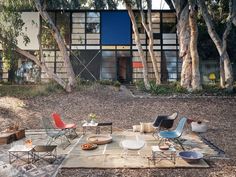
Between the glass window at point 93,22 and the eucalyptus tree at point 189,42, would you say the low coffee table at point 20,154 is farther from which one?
the glass window at point 93,22

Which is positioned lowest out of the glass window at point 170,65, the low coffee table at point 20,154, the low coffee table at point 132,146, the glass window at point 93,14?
the low coffee table at point 20,154

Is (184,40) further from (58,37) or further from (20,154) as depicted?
(20,154)

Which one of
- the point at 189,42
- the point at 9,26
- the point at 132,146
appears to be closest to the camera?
the point at 132,146

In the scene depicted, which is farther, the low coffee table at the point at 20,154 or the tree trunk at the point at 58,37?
the tree trunk at the point at 58,37

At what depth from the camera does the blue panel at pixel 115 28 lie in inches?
958

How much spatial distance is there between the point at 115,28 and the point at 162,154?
17.8 m

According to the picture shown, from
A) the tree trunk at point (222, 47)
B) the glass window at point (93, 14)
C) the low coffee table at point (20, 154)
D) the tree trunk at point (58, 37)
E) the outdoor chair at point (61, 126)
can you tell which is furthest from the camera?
the glass window at point (93, 14)

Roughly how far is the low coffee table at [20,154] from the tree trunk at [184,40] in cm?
1112

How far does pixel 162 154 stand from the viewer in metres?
7.69

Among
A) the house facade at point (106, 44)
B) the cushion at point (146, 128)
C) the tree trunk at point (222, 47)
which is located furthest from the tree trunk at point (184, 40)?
the cushion at point (146, 128)

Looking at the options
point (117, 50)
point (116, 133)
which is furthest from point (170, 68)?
point (116, 133)

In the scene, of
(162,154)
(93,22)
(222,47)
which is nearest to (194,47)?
(222,47)

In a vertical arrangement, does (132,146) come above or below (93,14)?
below

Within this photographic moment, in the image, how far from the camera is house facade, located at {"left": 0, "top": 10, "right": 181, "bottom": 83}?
24.4 m
